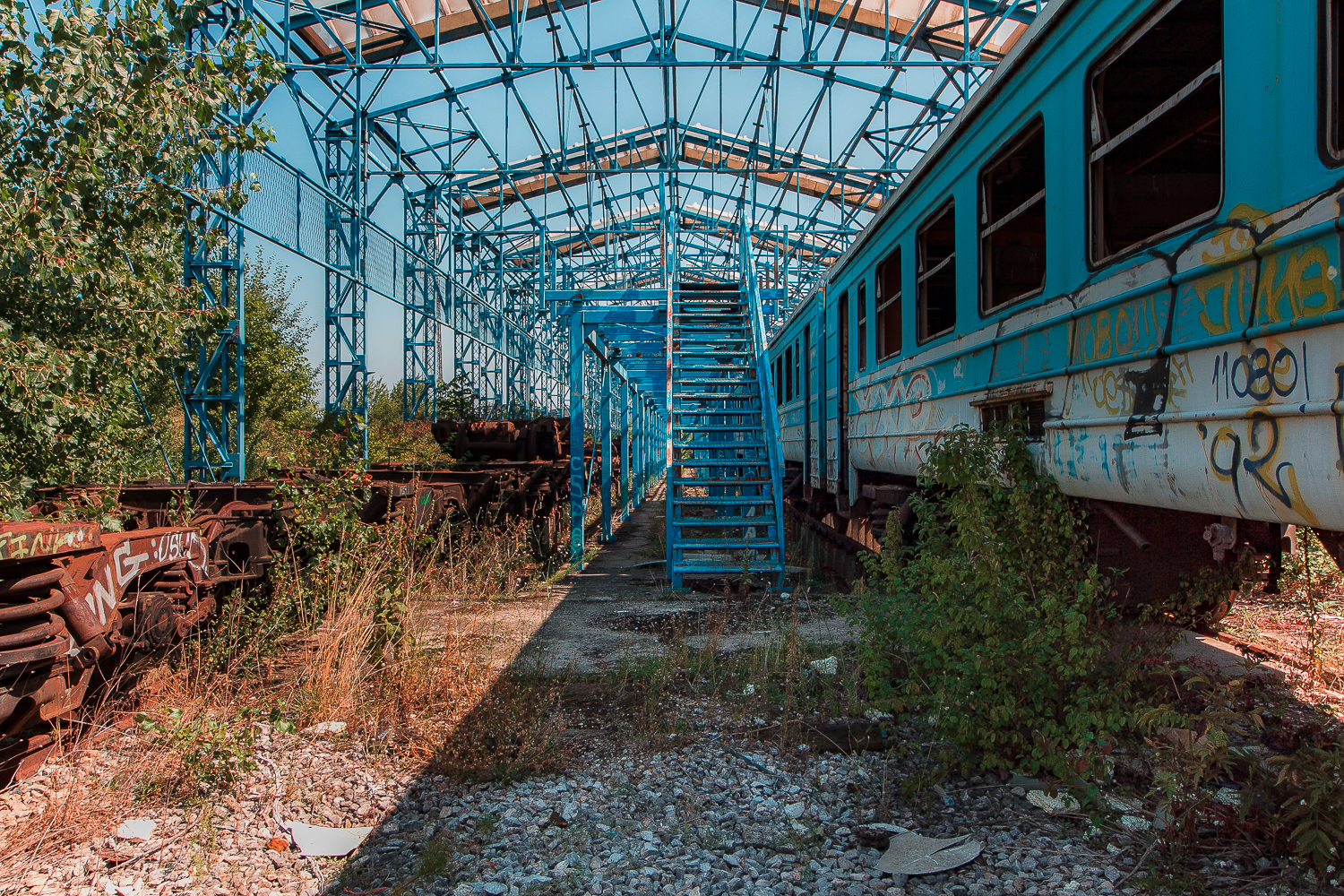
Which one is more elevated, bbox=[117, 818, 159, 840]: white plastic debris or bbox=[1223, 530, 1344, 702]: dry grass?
bbox=[1223, 530, 1344, 702]: dry grass

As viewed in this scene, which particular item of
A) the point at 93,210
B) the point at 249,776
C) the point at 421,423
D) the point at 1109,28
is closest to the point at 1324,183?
the point at 1109,28

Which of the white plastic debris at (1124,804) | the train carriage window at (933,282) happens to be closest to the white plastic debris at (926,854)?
the white plastic debris at (1124,804)

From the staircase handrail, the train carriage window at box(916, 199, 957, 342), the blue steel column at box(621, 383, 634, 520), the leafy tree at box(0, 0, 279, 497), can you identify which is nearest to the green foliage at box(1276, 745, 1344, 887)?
the train carriage window at box(916, 199, 957, 342)

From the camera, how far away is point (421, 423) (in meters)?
17.7

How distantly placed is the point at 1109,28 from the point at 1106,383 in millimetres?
1511

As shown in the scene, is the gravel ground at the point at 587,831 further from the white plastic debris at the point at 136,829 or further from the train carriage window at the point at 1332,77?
the train carriage window at the point at 1332,77

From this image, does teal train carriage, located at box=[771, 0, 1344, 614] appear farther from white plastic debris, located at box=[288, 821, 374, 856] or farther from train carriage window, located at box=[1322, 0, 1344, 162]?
white plastic debris, located at box=[288, 821, 374, 856]

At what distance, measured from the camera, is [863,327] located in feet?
26.3

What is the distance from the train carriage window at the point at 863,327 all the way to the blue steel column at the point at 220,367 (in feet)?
24.0

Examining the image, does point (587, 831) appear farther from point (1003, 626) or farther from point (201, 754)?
point (1003, 626)

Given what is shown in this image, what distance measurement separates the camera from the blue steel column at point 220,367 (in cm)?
977

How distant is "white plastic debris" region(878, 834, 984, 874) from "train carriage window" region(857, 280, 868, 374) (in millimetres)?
5370

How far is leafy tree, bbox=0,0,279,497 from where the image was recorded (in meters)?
4.17

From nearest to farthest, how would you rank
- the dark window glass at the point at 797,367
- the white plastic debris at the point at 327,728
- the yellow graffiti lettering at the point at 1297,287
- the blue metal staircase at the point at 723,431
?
1. the yellow graffiti lettering at the point at 1297,287
2. the white plastic debris at the point at 327,728
3. the blue metal staircase at the point at 723,431
4. the dark window glass at the point at 797,367
